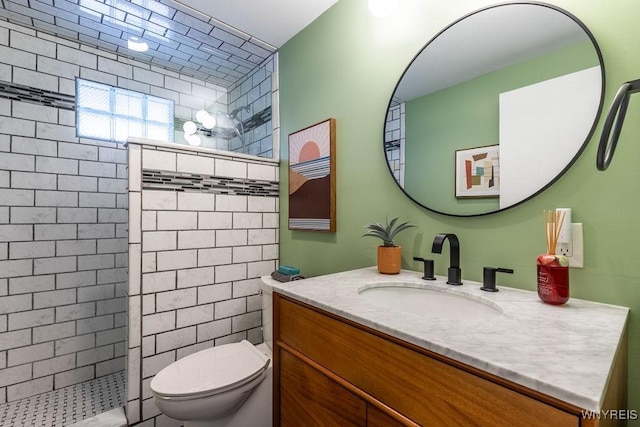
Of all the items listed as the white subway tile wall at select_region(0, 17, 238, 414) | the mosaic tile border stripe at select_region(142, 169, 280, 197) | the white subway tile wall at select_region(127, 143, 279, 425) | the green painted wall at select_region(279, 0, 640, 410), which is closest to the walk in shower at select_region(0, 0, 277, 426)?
the white subway tile wall at select_region(0, 17, 238, 414)

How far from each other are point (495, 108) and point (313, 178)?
1.05 metres

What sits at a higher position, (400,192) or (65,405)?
(400,192)

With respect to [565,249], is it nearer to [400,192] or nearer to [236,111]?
[400,192]

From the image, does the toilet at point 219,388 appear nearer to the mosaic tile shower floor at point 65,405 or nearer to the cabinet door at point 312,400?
the cabinet door at point 312,400

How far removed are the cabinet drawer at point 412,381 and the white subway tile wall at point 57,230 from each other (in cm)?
121

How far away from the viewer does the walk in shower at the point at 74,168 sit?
6.29 ft

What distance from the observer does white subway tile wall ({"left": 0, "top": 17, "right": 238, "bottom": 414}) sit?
1940 millimetres

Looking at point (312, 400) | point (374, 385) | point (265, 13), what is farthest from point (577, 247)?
point (265, 13)

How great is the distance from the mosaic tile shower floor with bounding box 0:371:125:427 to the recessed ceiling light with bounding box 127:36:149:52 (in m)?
2.51

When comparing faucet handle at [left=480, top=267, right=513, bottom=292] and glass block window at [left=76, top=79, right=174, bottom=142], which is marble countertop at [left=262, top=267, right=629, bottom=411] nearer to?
faucet handle at [left=480, top=267, right=513, bottom=292]

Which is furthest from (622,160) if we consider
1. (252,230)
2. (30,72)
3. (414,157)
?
(30,72)

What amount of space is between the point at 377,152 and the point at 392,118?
0.60 ft

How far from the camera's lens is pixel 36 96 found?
2.04m

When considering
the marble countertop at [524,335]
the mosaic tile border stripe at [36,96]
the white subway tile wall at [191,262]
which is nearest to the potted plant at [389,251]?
the marble countertop at [524,335]
